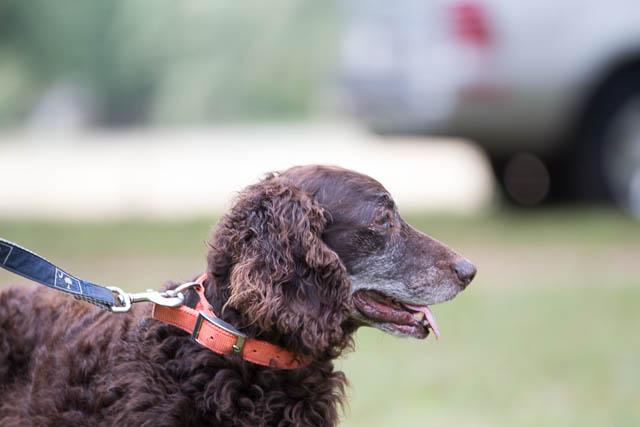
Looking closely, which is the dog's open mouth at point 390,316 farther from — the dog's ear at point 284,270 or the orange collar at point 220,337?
the orange collar at point 220,337

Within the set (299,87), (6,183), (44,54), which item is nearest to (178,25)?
(299,87)

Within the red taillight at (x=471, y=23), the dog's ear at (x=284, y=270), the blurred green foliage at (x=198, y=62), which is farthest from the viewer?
the blurred green foliage at (x=198, y=62)

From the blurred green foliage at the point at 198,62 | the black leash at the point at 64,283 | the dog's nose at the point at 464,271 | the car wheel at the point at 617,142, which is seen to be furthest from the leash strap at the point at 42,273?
the blurred green foliage at the point at 198,62

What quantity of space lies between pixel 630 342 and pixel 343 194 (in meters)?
3.80

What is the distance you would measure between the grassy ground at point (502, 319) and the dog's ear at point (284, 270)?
0.37 m

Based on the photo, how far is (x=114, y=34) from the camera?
32.6 metres

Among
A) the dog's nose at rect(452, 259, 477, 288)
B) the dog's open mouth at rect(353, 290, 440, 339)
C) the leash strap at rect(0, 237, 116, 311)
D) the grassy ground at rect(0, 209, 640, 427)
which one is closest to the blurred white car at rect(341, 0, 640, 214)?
the grassy ground at rect(0, 209, 640, 427)

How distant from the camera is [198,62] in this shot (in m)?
34.6

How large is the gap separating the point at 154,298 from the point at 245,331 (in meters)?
0.37

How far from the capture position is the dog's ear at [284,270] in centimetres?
340

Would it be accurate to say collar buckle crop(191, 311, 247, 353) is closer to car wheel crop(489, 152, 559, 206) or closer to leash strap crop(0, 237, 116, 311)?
leash strap crop(0, 237, 116, 311)

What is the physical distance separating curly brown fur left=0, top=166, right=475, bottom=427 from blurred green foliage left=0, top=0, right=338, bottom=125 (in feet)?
94.8

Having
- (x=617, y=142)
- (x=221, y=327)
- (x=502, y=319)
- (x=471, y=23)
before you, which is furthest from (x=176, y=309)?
(x=617, y=142)

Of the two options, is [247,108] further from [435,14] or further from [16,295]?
[16,295]
